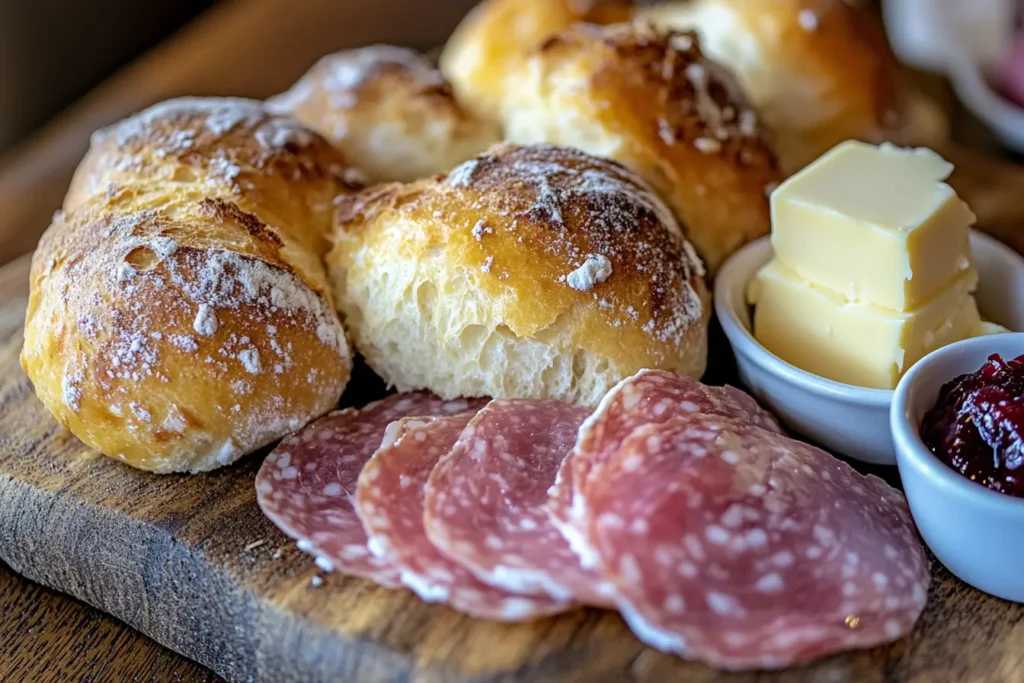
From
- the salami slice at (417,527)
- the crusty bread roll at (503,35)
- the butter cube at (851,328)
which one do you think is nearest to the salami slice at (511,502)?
the salami slice at (417,527)

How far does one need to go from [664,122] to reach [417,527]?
1007 millimetres

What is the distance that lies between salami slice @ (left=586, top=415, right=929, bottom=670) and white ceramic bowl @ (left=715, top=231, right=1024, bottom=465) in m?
0.21

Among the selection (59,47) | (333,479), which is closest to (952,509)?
(333,479)

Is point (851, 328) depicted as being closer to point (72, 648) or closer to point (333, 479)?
point (333, 479)

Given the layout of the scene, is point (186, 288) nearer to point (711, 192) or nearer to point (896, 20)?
point (711, 192)

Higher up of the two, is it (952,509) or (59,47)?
(59,47)

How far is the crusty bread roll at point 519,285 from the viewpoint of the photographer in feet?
5.19

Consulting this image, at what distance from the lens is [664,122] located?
6.36 feet

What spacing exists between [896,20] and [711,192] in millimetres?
2187

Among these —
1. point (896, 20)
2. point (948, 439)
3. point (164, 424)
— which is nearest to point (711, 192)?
point (948, 439)

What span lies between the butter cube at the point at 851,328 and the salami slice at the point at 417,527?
0.64 m

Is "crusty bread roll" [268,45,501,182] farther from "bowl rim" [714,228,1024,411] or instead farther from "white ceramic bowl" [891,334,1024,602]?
"white ceramic bowl" [891,334,1024,602]

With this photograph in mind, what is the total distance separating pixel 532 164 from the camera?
1.75 m

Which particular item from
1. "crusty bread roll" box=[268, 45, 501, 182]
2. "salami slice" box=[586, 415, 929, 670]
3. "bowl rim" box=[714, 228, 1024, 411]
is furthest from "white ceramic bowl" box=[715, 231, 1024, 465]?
"crusty bread roll" box=[268, 45, 501, 182]
